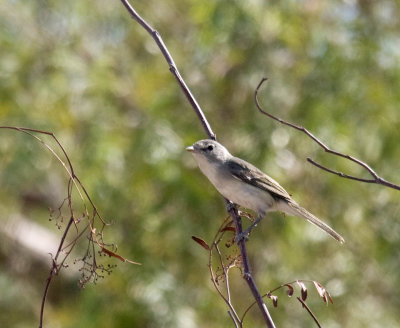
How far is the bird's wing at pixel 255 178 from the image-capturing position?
4.24 meters

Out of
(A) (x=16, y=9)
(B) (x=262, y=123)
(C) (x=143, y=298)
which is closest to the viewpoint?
(C) (x=143, y=298)

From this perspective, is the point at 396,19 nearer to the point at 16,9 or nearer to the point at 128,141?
the point at 128,141

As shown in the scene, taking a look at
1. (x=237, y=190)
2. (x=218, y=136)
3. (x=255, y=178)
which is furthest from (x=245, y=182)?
(x=218, y=136)

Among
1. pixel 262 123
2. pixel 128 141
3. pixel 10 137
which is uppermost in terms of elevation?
pixel 262 123

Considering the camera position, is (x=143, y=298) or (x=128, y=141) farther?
(x=128, y=141)

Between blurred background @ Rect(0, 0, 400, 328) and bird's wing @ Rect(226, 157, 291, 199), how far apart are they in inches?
63.1

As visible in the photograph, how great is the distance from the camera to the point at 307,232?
20.6ft

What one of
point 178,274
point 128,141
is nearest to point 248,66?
point 128,141

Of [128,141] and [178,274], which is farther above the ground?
[128,141]

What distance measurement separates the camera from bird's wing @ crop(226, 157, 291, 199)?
4.24 metres

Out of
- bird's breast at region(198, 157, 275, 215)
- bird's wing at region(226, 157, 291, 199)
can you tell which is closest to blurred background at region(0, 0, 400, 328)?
bird's wing at region(226, 157, 291, 199)

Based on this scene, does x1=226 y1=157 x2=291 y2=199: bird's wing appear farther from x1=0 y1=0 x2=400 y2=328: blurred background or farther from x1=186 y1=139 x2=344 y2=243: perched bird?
x1=0 y1=0 x2=400 y2=328: blurred background

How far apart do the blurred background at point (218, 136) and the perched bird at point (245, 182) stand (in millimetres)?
1638

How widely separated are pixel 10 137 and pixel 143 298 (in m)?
1.68
